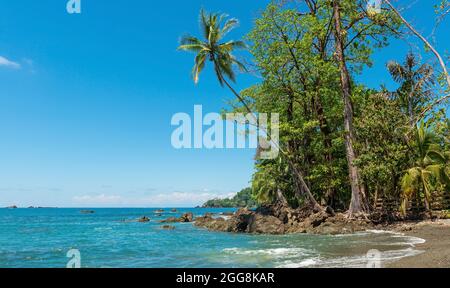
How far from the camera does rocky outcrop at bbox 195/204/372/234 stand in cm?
2427

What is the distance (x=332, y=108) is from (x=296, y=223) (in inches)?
372

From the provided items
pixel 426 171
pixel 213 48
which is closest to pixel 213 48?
pixel 213 48

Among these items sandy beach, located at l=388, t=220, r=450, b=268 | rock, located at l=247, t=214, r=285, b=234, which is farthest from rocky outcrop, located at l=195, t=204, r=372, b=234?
sandy beach, located at l=388, t=220, r=450, b=268

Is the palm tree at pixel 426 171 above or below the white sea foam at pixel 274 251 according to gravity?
above

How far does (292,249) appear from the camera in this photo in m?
16.8

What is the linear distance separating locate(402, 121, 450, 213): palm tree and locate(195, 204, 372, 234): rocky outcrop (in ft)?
11.8

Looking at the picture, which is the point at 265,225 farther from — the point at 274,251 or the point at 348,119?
the point at 274,251

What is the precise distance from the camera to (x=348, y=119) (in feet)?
89.6

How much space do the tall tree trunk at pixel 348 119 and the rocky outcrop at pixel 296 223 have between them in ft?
4.23

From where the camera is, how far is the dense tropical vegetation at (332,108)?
25.0m

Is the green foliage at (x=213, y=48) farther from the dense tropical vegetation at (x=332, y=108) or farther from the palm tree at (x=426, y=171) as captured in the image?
the palm tree at (x=426, y=171)

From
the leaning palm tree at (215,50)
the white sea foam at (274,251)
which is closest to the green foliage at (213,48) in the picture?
the leaning palm tree at (215,50)

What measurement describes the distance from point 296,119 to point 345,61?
5.61 metres
